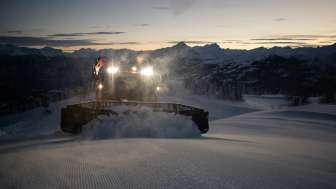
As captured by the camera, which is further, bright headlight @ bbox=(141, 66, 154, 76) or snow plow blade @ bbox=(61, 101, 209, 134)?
bright headlight @ bbox=(141, 66, 154, 76)

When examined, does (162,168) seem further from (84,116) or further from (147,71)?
(147,71)

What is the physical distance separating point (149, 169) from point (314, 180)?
9.43ft

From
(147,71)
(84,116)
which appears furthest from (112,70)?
(84,116)

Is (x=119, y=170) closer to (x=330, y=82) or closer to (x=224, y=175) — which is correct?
(x=224, y=175)

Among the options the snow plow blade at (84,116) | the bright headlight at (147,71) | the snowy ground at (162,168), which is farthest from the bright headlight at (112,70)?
the snowy ground at (162,168)

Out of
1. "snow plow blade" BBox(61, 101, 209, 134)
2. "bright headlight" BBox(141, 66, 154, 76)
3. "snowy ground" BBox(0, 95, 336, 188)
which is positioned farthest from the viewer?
"bright headlight" BBox(141, 66, 154, 76)

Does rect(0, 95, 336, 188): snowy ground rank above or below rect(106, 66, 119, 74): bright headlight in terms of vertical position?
below

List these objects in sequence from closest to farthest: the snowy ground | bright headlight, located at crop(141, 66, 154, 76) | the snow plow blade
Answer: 1. the snowy ground
2. the snow plow blade
3. bright headlight, located at crop(141, 66, 154, 76)

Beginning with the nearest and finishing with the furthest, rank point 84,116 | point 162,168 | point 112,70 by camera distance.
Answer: point 162,168 < point 84,116 < point 112,70

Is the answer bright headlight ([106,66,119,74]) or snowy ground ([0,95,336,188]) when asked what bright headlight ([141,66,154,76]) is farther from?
snowy ground ([0,95,336,188])

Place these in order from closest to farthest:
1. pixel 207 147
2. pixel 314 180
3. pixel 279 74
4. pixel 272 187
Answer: pixel 272 187, pixel 314 180, pixel 207 147, pixel 279 74

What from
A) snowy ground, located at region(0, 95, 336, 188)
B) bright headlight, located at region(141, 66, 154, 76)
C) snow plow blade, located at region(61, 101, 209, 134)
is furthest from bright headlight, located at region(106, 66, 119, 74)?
snowy ground, located at region(0, 95, 336, 188)

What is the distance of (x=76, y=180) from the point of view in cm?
603

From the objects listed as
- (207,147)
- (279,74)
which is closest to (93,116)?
(207,147)
